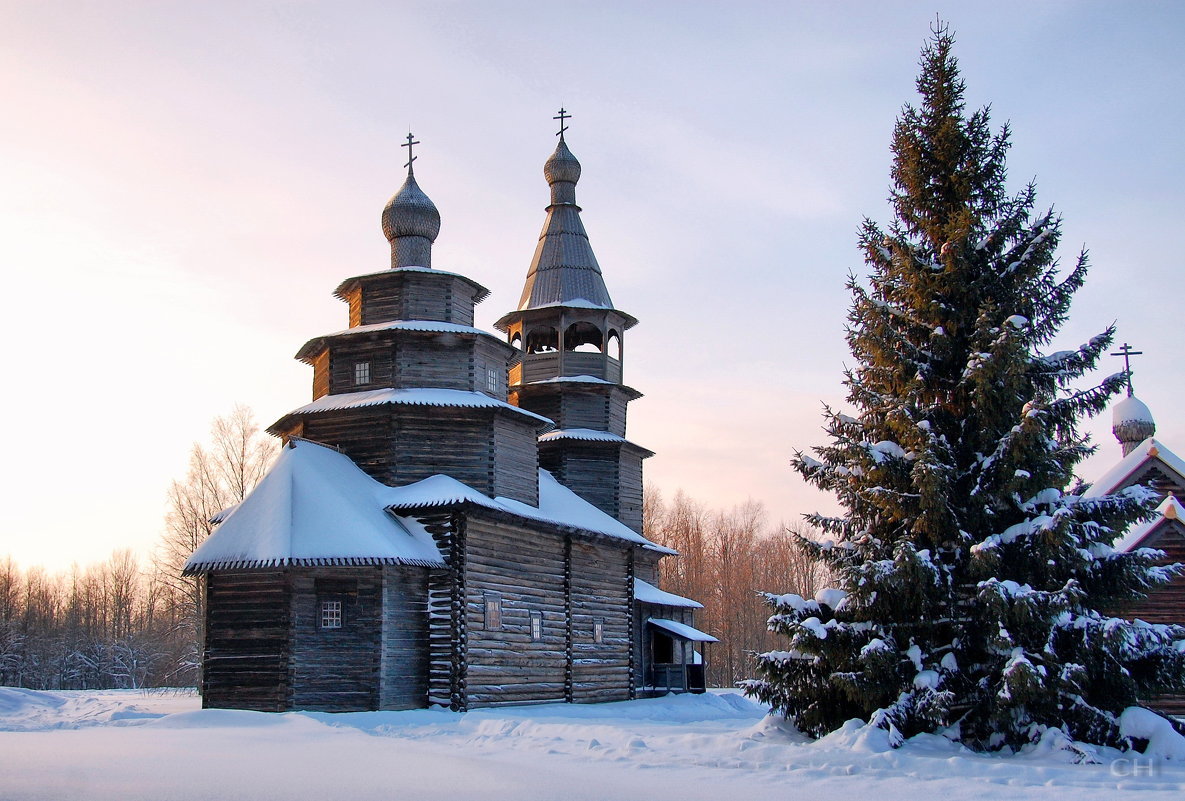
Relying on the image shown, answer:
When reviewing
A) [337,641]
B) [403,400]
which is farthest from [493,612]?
[403,400]

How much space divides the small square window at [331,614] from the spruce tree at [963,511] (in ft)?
32.2

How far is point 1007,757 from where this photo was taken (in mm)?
13031

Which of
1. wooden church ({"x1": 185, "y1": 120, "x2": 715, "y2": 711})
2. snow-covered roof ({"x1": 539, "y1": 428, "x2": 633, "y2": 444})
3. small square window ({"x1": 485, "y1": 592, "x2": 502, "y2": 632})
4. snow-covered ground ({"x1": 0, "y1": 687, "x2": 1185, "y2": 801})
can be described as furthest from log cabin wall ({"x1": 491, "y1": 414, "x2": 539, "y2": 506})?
snow-covered ground ({"x1": 0, "y1": 687, "x2": 1185, "y2": 801})

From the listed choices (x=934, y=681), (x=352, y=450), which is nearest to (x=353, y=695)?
(x=352, y=450)

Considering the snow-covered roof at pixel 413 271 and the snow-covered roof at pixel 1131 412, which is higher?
the snow-covered roof at pixel 413 271

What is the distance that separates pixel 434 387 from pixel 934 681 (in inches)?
584

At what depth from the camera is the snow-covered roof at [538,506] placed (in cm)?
2250

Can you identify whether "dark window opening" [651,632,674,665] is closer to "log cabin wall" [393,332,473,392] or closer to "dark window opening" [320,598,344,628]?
"log cabin wall" [393,332,473,392]

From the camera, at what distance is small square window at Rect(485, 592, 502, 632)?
A: 23078 mm

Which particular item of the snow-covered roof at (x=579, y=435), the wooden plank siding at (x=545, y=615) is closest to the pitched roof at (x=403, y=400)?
the wooden plank siding at (x=545, y=615)

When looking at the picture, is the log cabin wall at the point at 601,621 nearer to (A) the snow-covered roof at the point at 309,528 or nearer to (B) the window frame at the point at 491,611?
(B) the window frame at the point at 491,611

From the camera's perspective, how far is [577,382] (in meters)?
33.0

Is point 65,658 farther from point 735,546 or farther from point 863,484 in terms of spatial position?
point 863,484

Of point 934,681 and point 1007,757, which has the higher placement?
point 934,681
